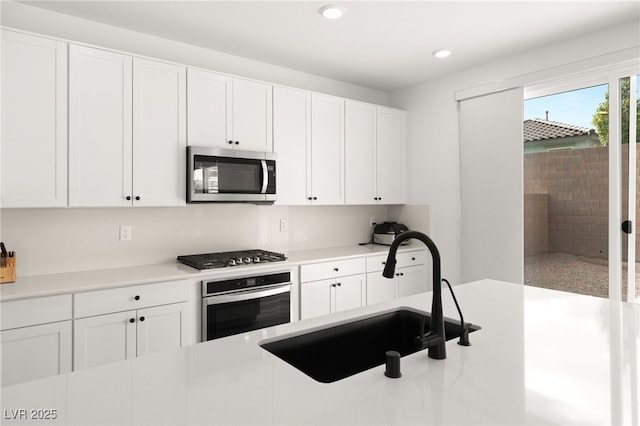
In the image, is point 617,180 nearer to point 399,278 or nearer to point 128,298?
point 399,278

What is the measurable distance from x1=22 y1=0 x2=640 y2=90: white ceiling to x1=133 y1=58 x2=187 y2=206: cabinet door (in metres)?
0.37

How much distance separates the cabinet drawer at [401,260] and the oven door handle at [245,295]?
0.92 m

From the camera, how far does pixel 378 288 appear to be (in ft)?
12.1

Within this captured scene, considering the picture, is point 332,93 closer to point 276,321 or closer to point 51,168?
point 276,321

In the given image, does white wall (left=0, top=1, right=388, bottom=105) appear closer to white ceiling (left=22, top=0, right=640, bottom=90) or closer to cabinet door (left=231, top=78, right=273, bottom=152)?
white ceiling (left=22, top=0, right=640, bottom=90)

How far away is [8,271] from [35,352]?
53cm

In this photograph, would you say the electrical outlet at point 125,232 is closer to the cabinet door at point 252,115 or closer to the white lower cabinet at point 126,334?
the white lower cabinet at point 126,334

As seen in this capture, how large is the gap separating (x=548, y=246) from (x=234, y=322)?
103 inches

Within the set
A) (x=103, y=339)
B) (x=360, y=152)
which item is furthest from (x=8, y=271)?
(x=360, y=152)

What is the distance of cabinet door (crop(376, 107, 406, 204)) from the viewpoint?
162 inches

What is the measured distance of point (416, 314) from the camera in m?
1.62

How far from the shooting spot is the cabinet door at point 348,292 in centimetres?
339

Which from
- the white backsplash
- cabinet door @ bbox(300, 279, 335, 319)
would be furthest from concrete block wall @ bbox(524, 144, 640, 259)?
cabinet door @ bbox(300, 279, 335, 319)

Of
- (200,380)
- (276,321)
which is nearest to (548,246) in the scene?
(276,321)
